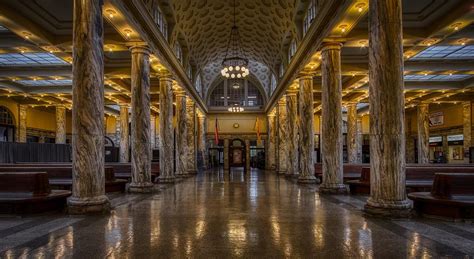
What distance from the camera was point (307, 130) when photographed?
16.2 meters

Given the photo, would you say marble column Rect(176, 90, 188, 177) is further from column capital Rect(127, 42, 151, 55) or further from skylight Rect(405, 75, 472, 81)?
skylight Rect(405, 75, 472, 81)

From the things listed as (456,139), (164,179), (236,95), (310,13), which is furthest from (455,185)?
(236,95)

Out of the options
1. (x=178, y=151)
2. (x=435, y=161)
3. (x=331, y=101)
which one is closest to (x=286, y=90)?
(x=178, y=151)

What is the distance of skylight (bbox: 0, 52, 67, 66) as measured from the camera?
56.3 ft

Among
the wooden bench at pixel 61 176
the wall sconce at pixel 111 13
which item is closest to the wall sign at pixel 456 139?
the wooden bench at pixel 61 176

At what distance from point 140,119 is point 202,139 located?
2026 centimetres

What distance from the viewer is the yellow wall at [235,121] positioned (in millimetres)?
37031

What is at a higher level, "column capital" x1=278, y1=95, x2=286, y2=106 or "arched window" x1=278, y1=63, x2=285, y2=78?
"arched window" x1=278, y1=63, x2=285, y2=78

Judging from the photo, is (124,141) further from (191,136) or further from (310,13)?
(310,13)

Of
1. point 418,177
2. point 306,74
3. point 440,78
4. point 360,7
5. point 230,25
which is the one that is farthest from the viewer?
point 440,78

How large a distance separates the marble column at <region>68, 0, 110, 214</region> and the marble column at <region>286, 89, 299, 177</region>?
1462cm

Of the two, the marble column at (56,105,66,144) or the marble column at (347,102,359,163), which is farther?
the marble column at (56,105,66,144)

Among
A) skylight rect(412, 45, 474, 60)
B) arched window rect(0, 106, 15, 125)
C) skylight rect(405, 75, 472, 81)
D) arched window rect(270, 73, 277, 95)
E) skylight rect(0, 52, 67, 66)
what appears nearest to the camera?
skylight rect(412, 45, 474, 60)

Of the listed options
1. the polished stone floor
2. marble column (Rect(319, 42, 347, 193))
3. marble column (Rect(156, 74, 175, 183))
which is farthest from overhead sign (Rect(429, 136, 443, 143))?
the polished stone floor
